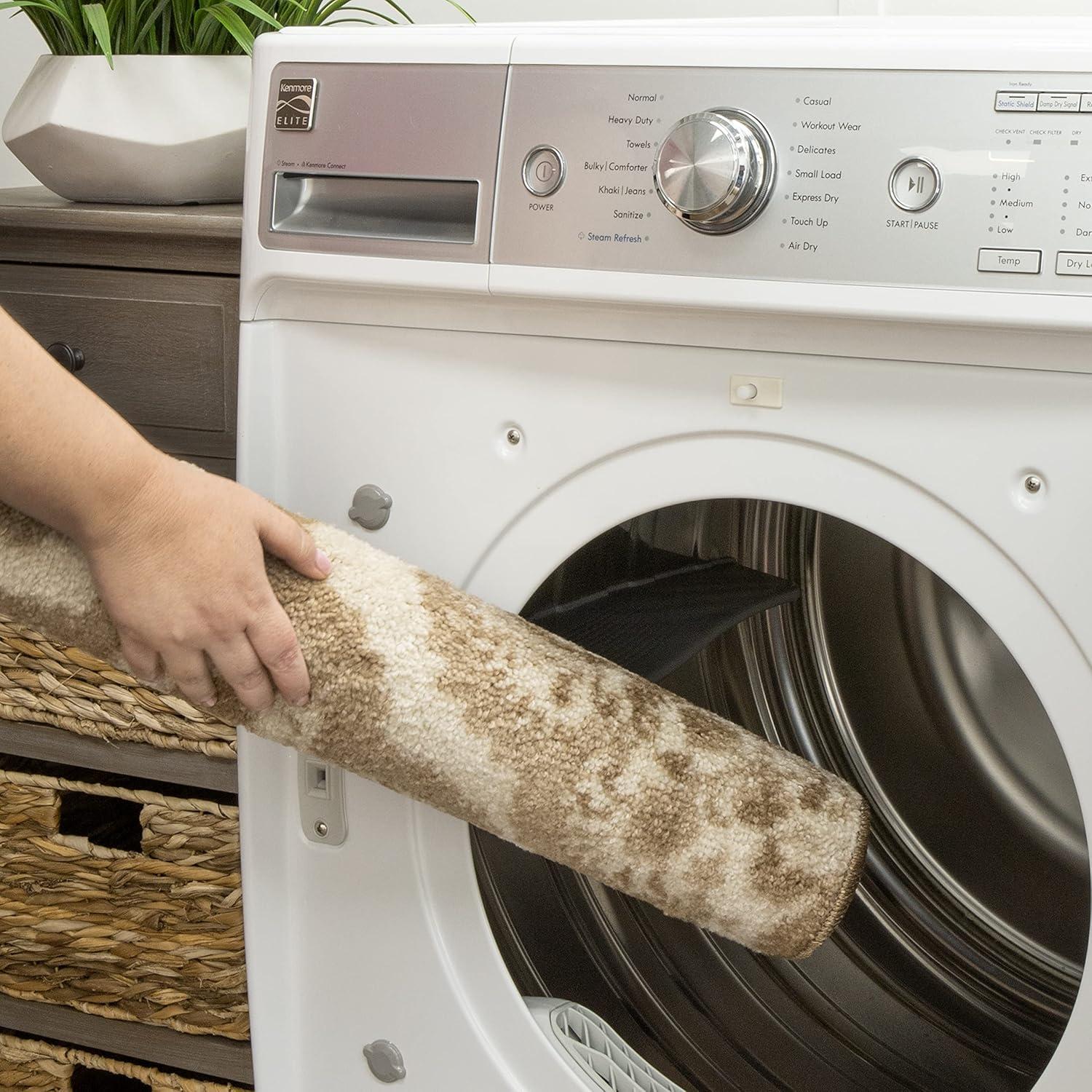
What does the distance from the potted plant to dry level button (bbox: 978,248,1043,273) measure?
1.82ft

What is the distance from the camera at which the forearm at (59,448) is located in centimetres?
55

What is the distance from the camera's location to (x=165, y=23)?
3.00ft

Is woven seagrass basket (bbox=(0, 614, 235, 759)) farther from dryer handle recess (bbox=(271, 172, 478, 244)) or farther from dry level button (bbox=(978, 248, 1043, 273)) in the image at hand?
dry level button (bbox=(978, 248, 1043, 273))

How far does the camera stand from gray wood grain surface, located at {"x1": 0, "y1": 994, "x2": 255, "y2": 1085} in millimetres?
943

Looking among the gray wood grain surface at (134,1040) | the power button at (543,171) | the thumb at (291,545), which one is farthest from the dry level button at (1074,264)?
the gray wood grain surface at (134,1040)

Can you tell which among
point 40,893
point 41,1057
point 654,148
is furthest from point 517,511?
point 41,1057

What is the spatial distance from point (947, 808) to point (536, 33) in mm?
542

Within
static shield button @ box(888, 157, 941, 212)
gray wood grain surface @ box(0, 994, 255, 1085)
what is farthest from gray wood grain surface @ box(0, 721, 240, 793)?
static shield button @ box(888, 157, 941, 212)

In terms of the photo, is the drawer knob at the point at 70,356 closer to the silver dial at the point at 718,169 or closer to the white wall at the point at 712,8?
the silver dial at the point at 718,169

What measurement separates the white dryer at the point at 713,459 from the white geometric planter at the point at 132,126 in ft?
0.76

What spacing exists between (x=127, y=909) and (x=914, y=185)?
2.52 ft

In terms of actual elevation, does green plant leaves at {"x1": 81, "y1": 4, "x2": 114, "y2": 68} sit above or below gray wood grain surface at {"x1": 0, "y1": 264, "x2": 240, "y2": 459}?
above

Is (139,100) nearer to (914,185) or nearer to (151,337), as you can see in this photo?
(151,337)

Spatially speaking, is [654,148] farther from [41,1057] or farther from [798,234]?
Answer: [41,1057]
